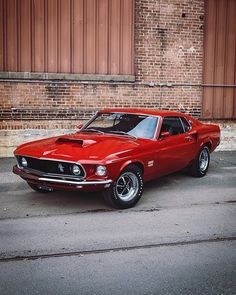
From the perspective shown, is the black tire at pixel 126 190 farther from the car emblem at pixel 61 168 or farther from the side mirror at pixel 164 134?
the side mirror at pixel 164 134

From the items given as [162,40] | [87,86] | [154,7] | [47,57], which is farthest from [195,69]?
[47,57]

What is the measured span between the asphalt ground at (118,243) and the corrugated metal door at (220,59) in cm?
606

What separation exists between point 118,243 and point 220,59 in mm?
9901

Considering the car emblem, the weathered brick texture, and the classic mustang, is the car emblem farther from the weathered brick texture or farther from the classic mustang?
the weathered brick texture

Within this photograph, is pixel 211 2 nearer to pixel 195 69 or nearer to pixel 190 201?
pixel 195 69

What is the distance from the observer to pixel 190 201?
288 inches

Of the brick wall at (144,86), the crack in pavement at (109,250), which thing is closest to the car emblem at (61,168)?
the crack in pavement at (109,250)

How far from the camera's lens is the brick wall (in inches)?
464

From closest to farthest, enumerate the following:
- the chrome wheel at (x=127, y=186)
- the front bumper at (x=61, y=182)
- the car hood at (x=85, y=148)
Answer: the front bumper at (x=61, y=182) → the car hood at (x=85, y=148) → the chrome wheel at (x=127, y=186)

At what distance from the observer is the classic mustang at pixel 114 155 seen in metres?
6.33

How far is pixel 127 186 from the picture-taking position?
6.78 meters

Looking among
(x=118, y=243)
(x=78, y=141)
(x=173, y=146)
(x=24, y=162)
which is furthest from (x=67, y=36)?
(x=118, y=243)

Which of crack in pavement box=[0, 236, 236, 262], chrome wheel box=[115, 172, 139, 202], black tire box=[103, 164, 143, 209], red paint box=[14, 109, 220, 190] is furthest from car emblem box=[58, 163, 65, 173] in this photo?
crack in pavement box=[0, 236, 236, 262]

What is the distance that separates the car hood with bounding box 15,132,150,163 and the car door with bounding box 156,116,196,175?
0.46 m
